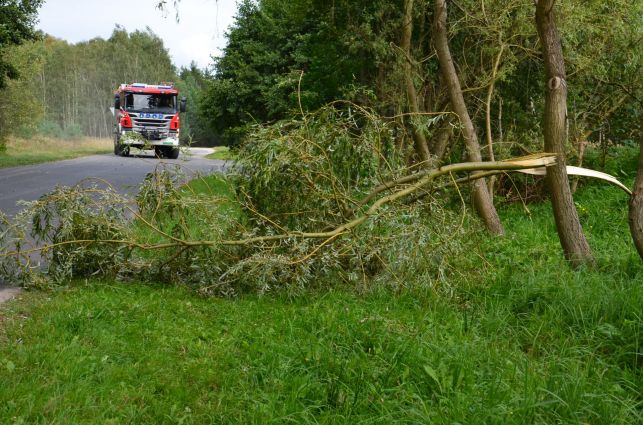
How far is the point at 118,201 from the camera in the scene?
6875 mm

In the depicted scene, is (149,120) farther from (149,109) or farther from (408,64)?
(408,64)

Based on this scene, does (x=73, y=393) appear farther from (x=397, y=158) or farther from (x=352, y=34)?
(x=352, y=34)

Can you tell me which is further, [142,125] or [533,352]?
[142,125]

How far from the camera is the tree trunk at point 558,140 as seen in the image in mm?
7016

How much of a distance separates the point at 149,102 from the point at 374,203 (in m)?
25.6

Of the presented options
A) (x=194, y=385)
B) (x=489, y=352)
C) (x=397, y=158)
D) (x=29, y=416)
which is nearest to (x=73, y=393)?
(x=29, y=416)

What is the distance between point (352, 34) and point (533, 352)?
887 cm

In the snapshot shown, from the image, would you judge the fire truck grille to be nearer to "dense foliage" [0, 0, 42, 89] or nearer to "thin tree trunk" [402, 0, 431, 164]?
"dense foliage" [0, 0, 42, 89]

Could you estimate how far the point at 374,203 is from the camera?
6.91 metres

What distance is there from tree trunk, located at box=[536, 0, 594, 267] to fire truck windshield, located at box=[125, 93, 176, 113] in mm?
25214

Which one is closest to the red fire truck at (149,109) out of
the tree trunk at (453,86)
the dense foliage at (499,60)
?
the dense foliage at (499,60)

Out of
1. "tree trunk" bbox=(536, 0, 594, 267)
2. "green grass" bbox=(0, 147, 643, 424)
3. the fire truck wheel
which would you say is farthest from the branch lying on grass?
the fire truck wheel

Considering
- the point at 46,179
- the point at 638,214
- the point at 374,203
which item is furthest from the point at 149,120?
the point at 638,214

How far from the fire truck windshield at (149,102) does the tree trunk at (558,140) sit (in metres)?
25.2
